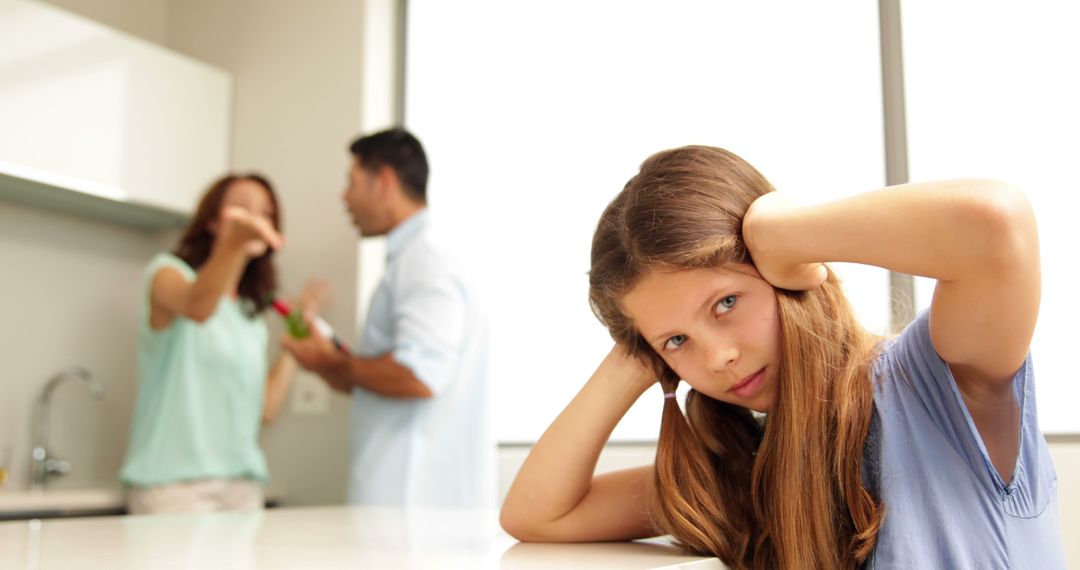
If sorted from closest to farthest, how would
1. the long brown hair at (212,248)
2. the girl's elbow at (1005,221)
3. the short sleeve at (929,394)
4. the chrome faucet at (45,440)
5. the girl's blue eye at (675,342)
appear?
the girl's elbow at (1005,221), the short sleeve at (929,394), the girl's blue eye at (675,342), the long brown hair at (212,248), the chrome faucet at (45,440)

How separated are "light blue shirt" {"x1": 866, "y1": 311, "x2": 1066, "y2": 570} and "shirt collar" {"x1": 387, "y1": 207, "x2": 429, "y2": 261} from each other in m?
1.52

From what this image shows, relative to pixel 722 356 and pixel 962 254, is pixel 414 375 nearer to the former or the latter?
pixel 722 356

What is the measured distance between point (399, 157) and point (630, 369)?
1365mm

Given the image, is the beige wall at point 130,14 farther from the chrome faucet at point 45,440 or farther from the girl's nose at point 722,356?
the girl's nose at point 722,356

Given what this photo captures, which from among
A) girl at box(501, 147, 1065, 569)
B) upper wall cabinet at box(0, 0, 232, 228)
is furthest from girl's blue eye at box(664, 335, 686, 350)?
upper wall cabinet at box(0, 0, 232, 228)

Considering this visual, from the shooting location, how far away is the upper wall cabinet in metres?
2.43

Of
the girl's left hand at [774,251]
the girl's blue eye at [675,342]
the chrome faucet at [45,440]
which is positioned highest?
the girl's left hand at [774,251]

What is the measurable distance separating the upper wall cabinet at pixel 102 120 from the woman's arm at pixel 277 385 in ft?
1.81

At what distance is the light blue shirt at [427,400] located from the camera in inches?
84.8

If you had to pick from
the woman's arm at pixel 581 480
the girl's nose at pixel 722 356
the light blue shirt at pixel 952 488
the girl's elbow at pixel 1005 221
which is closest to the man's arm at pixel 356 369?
the woman's arm at pixel 581 480

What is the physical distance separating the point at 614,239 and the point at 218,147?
2.20m

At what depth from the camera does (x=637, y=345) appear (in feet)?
3.57

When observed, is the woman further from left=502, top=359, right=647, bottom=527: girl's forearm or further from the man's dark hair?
left=502, top=359, right=647, bottom=527: girl's forearm

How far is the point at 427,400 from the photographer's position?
7.25ft
